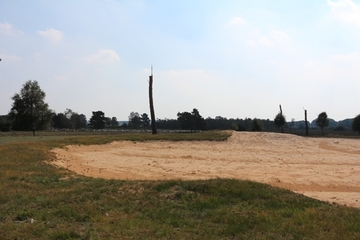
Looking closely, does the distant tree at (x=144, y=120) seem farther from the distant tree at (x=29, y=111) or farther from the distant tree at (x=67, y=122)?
the distant tree at (x=29, y=111)

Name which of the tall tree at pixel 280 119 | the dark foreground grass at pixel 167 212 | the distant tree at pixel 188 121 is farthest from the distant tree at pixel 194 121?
the dark foreground grass at pixel 167 212

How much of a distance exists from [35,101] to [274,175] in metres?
51.8

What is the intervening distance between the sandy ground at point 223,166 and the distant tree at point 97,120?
225 ft

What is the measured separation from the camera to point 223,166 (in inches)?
599

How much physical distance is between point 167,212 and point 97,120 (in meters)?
86.4

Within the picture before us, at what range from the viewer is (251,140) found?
27.2m

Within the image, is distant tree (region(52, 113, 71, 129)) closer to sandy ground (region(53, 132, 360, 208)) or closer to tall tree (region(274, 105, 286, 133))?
tall tree (region(274, 105, 286, 133))

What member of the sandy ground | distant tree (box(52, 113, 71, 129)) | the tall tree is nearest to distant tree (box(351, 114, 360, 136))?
the tall tree

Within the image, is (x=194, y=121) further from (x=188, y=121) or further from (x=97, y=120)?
(x=97, y=120)

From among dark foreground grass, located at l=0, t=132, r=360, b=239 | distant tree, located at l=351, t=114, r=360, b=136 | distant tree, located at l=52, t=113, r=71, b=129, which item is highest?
distant tree, located at l=52, t=113, r=71, b=129

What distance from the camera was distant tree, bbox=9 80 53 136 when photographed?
5619cm

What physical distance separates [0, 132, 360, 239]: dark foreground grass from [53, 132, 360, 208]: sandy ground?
2480mm

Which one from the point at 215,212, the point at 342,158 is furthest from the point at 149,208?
the point at 342,158

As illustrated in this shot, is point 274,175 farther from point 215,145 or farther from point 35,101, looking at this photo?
point 35,101
